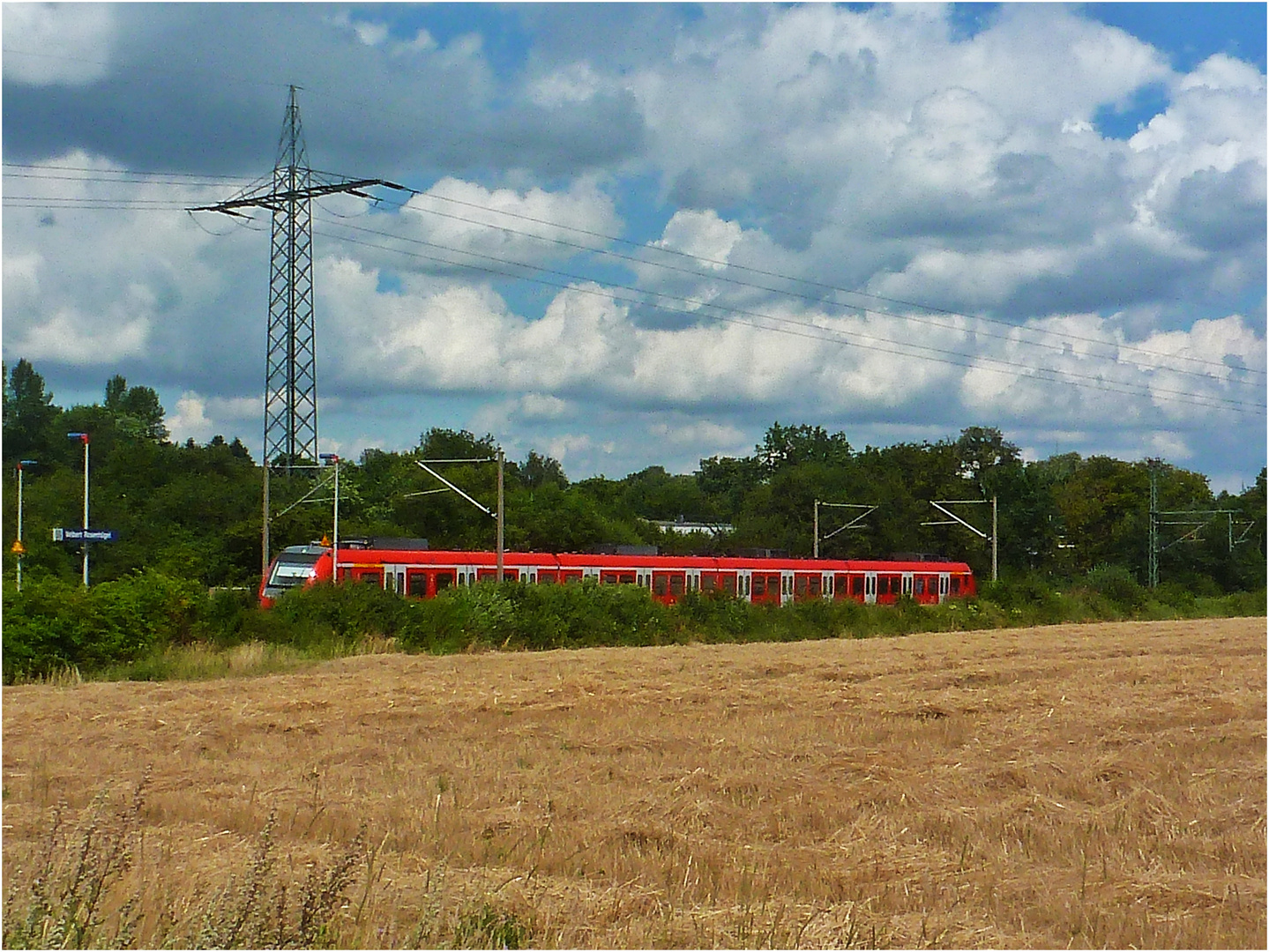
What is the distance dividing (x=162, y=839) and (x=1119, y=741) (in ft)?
36.6

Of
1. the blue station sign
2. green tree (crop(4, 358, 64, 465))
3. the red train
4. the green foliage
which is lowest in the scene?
the green foliage

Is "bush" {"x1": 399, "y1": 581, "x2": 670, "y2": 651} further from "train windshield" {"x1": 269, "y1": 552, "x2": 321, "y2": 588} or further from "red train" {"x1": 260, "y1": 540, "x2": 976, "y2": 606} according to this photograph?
"train windshield" {"x1": 269, "y1": 552, "x2": 321, "y2": 588}

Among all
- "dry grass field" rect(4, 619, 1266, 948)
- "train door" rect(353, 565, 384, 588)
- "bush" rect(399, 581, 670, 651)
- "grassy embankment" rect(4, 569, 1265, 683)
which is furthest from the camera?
"train door" rect(353, 565, 384, 588)

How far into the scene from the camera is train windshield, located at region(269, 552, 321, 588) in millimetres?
38500

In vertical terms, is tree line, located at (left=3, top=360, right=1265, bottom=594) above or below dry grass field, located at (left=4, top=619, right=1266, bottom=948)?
above

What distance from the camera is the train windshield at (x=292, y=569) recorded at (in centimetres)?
3850

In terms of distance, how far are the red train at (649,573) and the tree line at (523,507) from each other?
5460mm

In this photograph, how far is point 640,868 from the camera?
8.74 metres

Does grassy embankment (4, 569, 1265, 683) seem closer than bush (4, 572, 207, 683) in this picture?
No

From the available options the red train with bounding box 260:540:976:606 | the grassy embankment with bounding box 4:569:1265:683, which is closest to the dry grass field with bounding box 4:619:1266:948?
the grassy embankment with bounding box 4:569:1265:683

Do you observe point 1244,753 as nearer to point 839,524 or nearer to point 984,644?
point 984,644

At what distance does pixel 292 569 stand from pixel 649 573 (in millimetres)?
13289

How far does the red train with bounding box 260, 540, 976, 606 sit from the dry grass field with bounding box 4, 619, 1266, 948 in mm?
17604

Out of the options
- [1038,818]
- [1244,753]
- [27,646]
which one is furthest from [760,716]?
[27,646]
